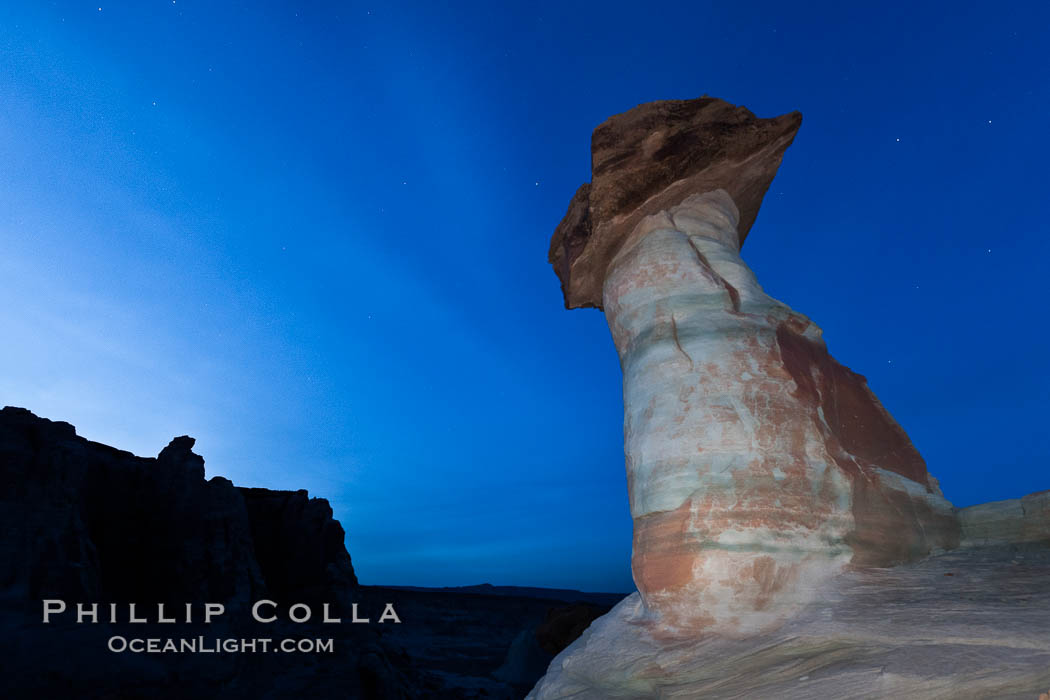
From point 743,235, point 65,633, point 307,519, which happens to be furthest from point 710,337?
point 307,519

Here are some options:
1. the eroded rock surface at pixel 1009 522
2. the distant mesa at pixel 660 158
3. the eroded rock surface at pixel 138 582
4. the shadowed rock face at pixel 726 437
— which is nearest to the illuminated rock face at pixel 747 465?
the shadowed rock face at pixel 726 437

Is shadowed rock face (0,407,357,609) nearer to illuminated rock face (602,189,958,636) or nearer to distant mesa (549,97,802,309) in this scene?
distant mesa (549,97,802,309)

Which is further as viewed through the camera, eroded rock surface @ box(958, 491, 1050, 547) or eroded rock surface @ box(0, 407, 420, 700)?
eroded rock surface @ box(0, 407, 420, 700)

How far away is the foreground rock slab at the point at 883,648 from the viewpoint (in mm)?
2516

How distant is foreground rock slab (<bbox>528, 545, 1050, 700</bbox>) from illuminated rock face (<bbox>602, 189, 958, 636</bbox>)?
0.67 ft

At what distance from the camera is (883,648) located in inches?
115

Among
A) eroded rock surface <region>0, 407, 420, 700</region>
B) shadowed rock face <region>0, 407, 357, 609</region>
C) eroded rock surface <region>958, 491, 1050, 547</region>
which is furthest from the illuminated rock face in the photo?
shadowed rock face <region>0, 407, 357, 609</region>

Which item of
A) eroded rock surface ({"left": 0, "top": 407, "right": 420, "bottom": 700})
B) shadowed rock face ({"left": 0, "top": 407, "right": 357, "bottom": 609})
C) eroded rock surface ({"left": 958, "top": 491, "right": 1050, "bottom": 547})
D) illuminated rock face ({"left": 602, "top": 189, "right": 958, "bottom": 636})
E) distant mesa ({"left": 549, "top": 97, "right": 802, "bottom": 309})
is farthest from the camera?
shadowed rock face ({"left": 0, "top": 407, "right": 357, "bottom": 609})

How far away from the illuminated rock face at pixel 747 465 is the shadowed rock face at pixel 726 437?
1cm

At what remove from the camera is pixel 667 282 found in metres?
5.25

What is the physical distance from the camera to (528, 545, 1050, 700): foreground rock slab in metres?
2.52

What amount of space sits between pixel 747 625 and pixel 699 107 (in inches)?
201

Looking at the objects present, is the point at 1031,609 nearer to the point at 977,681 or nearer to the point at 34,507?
the point at 977,681

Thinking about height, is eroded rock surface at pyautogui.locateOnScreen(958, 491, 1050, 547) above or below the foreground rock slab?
above
